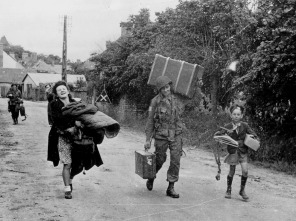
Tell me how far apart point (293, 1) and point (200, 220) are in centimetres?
614

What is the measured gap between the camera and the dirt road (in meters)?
5.54

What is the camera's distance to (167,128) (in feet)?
21.8

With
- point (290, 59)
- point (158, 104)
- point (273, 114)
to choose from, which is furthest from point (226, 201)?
point (273, 114)

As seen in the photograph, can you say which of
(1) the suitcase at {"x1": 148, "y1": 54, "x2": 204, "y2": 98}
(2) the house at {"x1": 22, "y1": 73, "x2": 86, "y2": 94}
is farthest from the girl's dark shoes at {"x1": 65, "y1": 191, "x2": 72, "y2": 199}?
(2) the house at {"x1": 22, "y1": 73, "x2": 86, "y2": 94}

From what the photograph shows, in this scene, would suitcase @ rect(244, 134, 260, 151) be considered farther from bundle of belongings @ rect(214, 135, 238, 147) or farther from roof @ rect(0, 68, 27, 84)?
roof @ rect(0, 68, 27, 84)

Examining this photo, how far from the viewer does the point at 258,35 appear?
10.6 m

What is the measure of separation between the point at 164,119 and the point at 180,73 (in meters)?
1.92

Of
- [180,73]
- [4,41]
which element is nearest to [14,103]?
[180,73]

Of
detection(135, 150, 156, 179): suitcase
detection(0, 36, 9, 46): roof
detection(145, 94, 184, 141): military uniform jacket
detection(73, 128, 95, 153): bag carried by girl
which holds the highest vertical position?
detection(0, 36, 9, 46): roof

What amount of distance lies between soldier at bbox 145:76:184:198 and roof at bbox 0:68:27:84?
78687mm

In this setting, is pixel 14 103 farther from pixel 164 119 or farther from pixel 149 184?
pixel 164 119

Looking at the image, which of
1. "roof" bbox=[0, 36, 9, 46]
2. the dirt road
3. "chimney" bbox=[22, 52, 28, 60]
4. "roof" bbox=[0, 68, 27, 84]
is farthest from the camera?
"roof" bbox=[0, 36, 9, 46]

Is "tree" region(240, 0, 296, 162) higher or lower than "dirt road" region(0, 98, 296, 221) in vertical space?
higher

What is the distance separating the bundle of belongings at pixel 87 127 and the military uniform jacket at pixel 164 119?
0.78m
